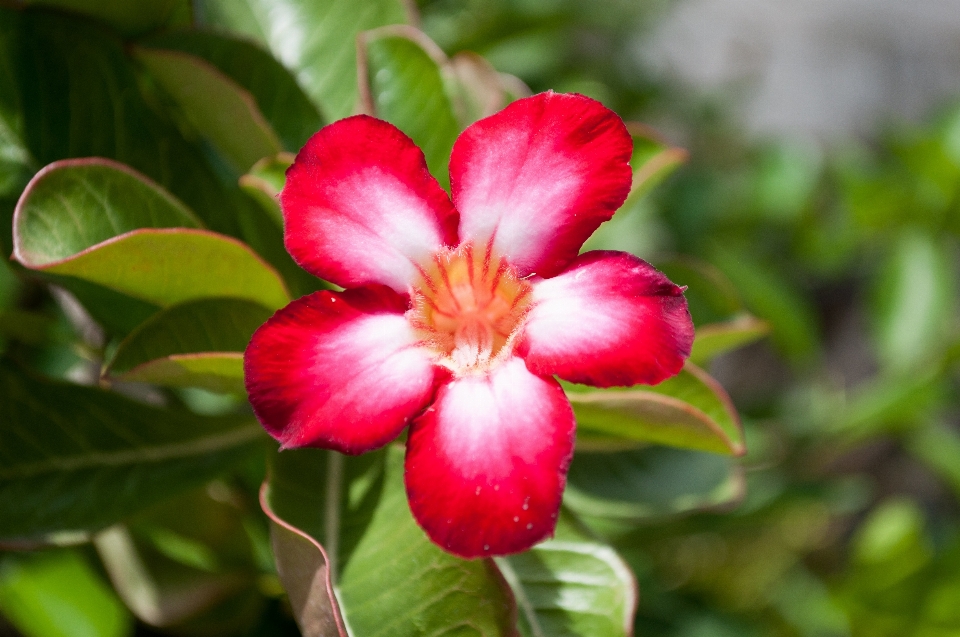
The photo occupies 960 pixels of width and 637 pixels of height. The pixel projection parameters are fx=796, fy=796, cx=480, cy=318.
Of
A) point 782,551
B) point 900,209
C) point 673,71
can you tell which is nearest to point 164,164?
point 900,209

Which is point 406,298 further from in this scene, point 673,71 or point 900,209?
point 673,71

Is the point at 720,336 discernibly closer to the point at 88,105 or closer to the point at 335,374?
the point at 335,374

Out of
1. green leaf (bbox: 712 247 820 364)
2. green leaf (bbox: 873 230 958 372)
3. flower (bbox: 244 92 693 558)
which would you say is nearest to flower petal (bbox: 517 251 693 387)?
flower (bbox: 244 92 693 558)

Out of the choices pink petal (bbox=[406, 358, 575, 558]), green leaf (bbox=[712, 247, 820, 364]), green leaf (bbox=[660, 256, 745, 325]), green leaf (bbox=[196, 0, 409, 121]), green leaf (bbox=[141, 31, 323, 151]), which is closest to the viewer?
pink petal (bbox=[406, 358, 575, 558])

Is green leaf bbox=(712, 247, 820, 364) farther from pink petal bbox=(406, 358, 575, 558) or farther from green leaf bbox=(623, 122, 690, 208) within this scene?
pink petal bbox=(406, 358, 575, 558)

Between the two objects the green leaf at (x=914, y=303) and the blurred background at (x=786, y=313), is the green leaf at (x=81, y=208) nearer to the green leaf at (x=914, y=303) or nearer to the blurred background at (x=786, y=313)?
the blurred background at (x=786, y=313)

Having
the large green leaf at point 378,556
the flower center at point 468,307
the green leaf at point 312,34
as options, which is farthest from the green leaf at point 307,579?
the green leaf at point 312,34

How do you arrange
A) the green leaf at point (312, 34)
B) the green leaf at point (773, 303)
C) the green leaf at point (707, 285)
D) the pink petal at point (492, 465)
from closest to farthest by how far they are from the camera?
the pink petal at point (492, 465) < the green leaf at point (312, 34) < the green leaf at point (707, 285) < the green leaf at point (773, 303)
